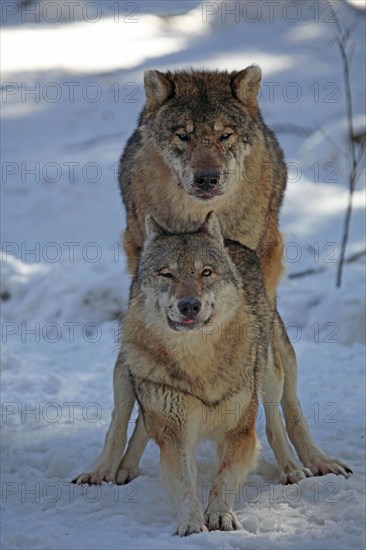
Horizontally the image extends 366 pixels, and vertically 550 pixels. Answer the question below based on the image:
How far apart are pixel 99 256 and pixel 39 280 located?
73 cm

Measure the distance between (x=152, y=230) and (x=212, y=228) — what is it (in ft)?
1.13

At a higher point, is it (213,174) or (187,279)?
(213,174)

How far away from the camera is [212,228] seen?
6.48 m

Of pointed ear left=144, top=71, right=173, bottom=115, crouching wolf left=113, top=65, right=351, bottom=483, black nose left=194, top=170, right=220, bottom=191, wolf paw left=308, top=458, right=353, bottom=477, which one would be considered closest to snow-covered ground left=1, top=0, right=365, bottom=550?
wolf paw left=308, top=458, right=353, bottom=477

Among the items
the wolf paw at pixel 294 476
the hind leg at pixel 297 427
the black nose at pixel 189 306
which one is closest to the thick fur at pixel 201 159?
the hind leg at pixel 297 427

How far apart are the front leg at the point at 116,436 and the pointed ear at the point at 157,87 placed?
1.68 m

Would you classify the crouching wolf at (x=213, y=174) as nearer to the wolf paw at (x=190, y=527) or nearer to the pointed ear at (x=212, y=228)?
the pointed ear at (x=212, y=228)

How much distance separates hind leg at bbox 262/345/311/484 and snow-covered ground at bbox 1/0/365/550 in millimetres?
145

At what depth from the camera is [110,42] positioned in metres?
15.2

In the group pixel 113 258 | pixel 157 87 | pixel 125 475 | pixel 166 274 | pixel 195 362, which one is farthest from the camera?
pixel 113 258

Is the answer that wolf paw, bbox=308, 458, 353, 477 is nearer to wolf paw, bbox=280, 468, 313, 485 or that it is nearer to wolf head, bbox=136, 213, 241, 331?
wolf paw, bbox=280, 468, 313, 485

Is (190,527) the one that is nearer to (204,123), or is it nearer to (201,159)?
(201,159)

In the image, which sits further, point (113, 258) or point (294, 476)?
point (113, 258)

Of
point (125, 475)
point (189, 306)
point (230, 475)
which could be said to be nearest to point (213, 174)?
point (189, 306)
